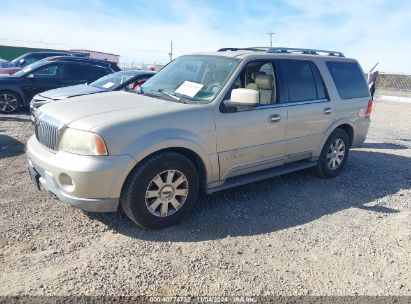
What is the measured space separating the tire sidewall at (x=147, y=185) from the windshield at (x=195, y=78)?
786 mm

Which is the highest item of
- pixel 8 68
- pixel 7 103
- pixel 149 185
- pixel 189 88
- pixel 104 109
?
pixel 8 68

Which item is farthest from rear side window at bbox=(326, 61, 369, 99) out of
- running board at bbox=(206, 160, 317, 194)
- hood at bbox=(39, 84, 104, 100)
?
hood at bbox=(39, 84, 104, 100)

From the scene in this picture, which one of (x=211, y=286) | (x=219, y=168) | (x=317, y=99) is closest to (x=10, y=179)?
(x=219, y=168)

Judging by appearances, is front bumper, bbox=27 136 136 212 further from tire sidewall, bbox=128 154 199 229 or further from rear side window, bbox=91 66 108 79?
rear side window, bbox=91 66 108 79

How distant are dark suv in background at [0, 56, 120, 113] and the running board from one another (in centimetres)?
778

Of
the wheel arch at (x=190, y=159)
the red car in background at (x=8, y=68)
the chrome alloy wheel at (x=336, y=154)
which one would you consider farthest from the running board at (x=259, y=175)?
the red car in background at (x=8, y=68)

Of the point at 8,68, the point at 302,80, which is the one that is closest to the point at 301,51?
the point at 302,80

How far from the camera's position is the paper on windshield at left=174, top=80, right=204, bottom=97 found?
417cm

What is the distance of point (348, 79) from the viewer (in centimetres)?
570

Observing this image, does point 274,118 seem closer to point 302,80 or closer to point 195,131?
point 302,80

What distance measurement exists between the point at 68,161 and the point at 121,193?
0.58 meters

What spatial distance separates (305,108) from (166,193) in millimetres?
2319

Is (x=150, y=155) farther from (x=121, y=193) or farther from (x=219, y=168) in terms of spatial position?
(x=219, y=168)

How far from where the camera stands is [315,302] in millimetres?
2840
